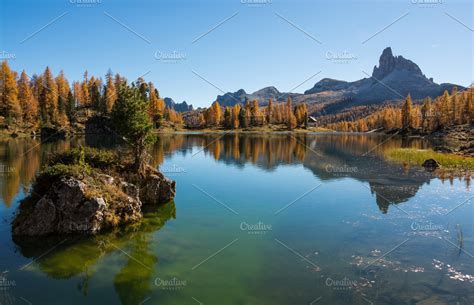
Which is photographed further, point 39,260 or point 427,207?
point 427,207

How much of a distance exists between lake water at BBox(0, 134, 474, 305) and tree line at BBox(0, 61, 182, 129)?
88465mm

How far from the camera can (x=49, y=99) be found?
472 ft

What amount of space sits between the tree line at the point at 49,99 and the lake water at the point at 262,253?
88465mm

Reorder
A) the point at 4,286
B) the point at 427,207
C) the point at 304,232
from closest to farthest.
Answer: the point at 4,286, the point at 304,232, the point at 427,207

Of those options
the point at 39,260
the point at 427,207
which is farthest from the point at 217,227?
the point at 427,207

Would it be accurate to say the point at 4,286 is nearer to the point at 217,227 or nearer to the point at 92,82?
the point at 217,227

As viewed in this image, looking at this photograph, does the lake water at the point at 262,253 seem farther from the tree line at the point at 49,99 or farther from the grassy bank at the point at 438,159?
the tree line at the point at 49,99

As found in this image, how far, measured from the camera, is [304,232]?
27984 millimetres

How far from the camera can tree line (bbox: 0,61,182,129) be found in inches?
4973

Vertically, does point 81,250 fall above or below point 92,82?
below

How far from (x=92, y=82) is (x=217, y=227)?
17007 cm

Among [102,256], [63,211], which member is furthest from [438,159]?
[63,211]

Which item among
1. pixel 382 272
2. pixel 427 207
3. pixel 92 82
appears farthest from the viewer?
pixel 92 82

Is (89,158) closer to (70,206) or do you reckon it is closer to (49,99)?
(70,206)
